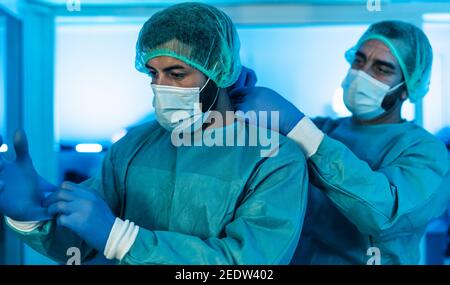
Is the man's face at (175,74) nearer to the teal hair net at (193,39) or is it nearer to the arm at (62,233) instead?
the teal hair net at (193,39)

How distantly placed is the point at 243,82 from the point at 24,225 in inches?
22.6

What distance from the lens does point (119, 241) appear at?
93cm

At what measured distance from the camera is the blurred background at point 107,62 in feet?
6.21

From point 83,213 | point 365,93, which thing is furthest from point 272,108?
point 83,213

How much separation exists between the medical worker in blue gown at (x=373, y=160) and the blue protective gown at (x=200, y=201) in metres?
0.09

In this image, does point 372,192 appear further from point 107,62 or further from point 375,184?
point 107,62

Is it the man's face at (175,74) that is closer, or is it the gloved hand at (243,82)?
the man's face at (175,74)

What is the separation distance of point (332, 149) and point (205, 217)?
30 centimetres

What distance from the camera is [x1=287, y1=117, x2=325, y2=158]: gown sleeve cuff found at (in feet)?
3.74

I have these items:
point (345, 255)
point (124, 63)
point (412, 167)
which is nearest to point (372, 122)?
point (412, 167)

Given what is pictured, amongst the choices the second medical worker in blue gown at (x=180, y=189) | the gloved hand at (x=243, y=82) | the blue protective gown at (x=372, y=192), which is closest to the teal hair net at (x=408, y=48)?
the blue protective gown at (x=372, y=192)

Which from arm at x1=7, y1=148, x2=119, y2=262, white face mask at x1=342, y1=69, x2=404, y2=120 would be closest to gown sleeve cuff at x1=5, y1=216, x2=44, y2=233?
arm at x1=7, y1=148, x2=119, y2=262

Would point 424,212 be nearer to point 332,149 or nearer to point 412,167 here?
point 412,167
